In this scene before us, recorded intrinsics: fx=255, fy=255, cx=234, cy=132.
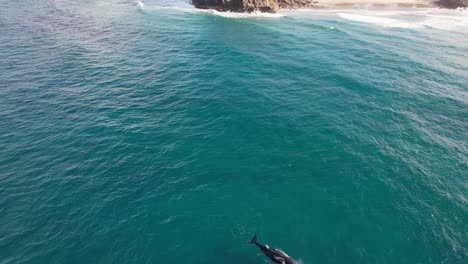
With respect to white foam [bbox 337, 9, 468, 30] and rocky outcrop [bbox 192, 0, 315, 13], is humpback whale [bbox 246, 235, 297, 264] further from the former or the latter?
white foam [bbox 337, 9, 468, 30]

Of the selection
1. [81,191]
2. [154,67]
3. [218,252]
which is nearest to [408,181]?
[218,252]

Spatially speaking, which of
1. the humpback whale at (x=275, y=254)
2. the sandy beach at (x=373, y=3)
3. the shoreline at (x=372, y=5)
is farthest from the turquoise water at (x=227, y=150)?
the sandy beach at (x=373, y=3)

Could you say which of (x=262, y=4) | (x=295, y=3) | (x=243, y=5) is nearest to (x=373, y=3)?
A: (x=295, y=3)

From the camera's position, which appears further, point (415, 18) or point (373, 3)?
point (373, 3)

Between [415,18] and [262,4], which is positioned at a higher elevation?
→ [262,4]

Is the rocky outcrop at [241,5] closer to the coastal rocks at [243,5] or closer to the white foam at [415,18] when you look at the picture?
the coastal rocks at [243,5]

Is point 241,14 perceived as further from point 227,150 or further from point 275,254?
point 275,254

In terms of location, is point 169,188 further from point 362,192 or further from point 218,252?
point 362,192

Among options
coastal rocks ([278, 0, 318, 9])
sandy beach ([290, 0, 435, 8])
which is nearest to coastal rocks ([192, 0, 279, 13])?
coastal rocks ([278, 0, 318, 9])
